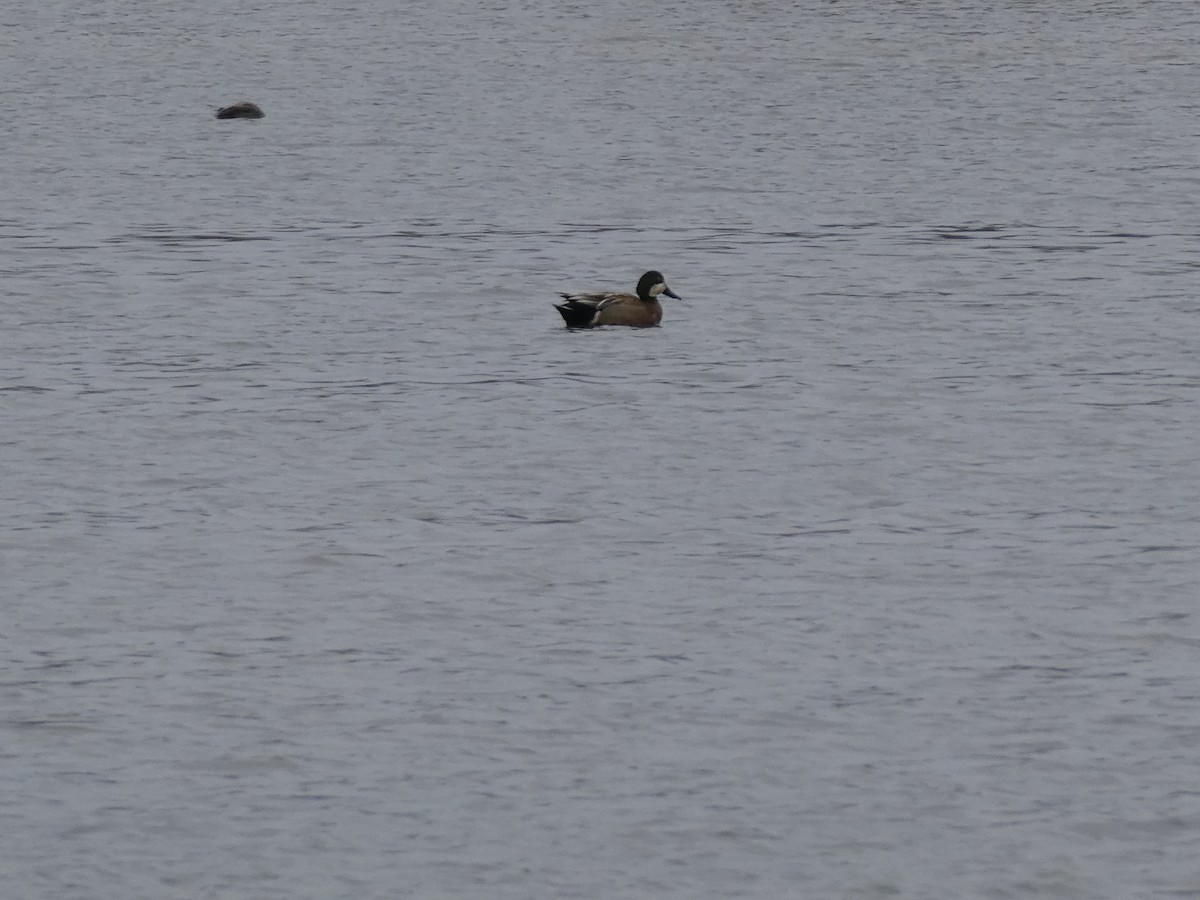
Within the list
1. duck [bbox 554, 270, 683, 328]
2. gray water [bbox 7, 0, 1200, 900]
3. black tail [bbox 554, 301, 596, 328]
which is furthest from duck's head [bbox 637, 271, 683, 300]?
black tail [bbox 554, 301, 596, 328]

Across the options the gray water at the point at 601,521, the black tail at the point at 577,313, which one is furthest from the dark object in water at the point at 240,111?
the black tail at the point at 577,313

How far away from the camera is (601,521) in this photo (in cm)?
1912

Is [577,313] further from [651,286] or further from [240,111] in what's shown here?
[240,111]

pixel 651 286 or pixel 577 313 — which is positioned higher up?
pixel 651 286

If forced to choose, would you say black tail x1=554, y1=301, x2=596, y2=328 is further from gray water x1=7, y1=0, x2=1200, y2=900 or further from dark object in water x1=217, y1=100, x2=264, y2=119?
dark object in water x1=217, y1=100, x2=264, y2=119

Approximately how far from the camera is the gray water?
42.2 feet

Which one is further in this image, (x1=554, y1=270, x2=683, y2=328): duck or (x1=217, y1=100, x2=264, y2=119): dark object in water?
(x1=217, y1=100, x2=264, y2=119): dark object in water

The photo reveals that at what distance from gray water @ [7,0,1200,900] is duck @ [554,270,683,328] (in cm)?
23

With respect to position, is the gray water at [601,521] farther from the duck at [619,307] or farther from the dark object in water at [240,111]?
the dark object in water at [240,111]

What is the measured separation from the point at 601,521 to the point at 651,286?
31.3ft

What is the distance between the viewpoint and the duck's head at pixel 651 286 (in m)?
28.2

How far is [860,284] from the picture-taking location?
Answer: 101 feet

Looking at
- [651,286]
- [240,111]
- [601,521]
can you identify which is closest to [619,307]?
[651,286]

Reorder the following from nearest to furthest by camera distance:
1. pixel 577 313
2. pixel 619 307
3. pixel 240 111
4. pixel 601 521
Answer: pixel 601 521 < pixel 577 313 < pixel 619 307 < pixel 240 111
